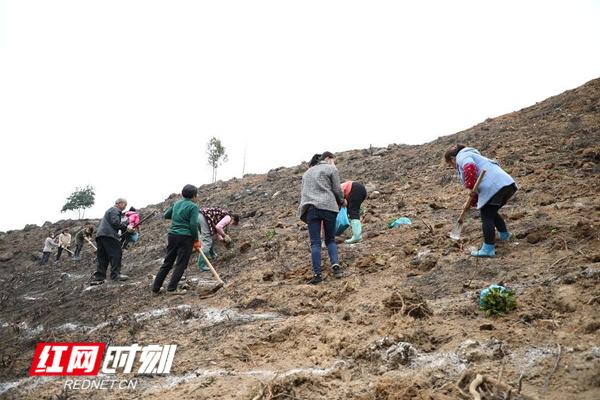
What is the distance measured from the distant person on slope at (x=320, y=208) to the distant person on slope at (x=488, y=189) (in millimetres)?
1415

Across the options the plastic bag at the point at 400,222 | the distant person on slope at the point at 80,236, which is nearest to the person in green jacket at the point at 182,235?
the plastic bag at the point at 400,222

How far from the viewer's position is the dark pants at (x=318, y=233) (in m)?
4.74

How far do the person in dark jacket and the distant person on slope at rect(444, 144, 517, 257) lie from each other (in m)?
5.40

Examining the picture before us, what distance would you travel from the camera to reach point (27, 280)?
11.0 meters

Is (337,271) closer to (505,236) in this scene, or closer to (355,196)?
(355,196)

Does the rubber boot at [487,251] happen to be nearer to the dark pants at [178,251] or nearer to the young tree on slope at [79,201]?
the dark pants at [178,251]

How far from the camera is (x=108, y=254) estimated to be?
7.24 metres

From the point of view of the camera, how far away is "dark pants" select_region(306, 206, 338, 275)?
15.5ft

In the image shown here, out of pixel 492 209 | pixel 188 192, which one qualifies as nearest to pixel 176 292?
pixel 188 192

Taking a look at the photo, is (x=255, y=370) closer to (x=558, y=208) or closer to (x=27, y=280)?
(x=558, y=208)

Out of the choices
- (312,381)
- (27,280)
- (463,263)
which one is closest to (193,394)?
(312,381)

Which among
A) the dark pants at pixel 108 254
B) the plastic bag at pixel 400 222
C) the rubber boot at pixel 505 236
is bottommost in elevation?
the rubber boot at pixel 505 236

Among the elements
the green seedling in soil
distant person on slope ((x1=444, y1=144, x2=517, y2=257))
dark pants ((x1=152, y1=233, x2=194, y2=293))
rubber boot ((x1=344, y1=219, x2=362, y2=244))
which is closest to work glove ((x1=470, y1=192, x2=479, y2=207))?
distant person on slope ((x1=444, y1=144, x2=517, y2=257))

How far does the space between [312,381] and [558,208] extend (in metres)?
4.10
